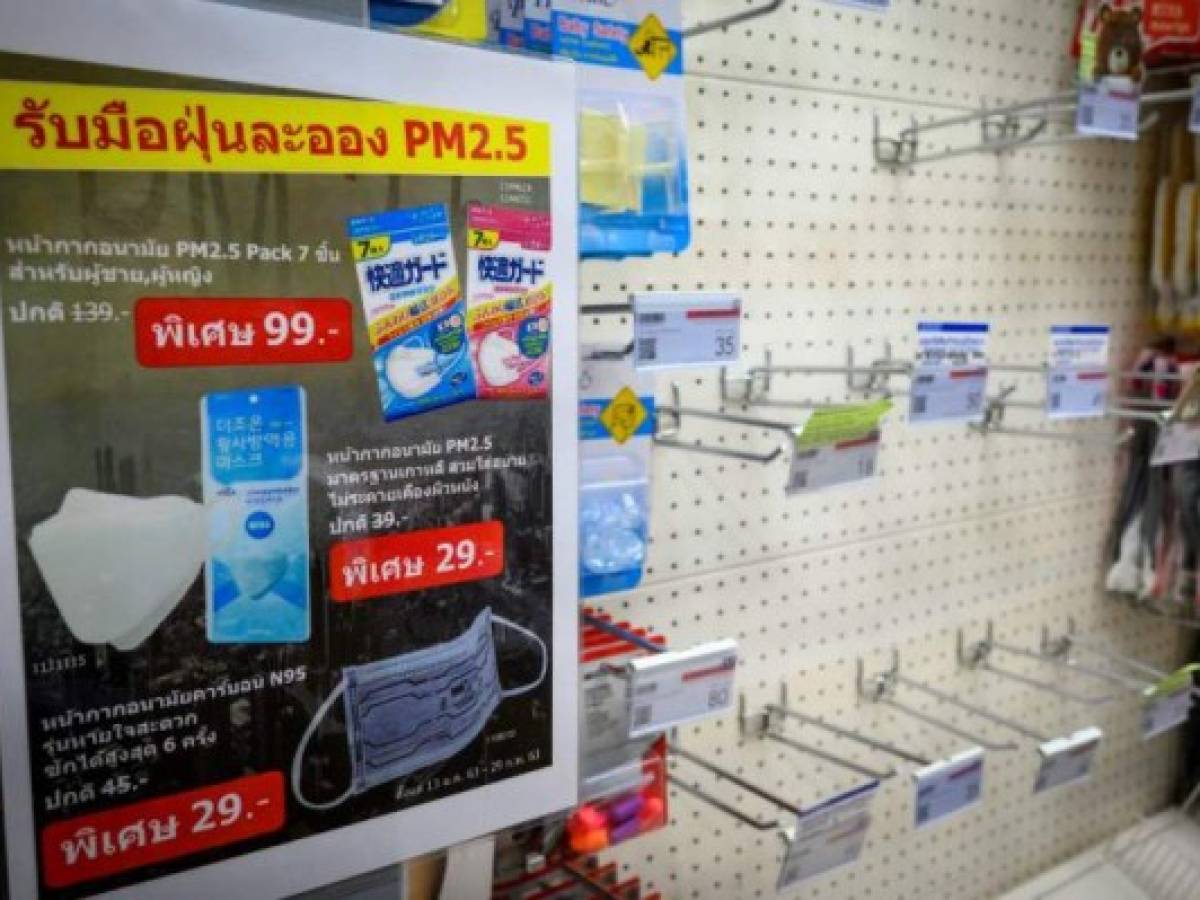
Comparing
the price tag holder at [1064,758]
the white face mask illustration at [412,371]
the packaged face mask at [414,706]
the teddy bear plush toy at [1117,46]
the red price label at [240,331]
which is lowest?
the price tag holder at [1064,758]

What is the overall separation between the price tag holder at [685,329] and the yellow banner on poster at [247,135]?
384mm

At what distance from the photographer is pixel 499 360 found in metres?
0.76

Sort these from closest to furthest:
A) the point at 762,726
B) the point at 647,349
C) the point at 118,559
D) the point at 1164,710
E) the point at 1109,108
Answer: the point at 118,559
the point at 647,349
the point at 1109,108
the point at 762,726
the point at 1164,710

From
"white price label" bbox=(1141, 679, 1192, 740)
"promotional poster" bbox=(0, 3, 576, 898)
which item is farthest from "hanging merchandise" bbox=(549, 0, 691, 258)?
"white price label" bbox=(1141, 679, 1192, 740)

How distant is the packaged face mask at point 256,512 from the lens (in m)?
0.65

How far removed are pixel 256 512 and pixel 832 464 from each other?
823 millimetres

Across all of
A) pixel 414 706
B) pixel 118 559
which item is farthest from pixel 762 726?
pixel 118 559

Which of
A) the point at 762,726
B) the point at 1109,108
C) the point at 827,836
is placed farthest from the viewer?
the point at 762,726

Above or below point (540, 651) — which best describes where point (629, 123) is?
above

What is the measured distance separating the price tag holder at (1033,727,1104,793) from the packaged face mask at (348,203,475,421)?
149 cm

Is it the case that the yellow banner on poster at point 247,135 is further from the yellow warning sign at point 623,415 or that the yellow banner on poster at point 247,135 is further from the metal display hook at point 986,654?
the metal display hook at point 986,654

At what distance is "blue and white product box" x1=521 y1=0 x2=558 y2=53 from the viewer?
898 mm

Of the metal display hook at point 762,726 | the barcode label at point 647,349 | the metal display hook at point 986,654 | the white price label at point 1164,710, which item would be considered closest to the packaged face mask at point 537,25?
the barcode label at point 647,349

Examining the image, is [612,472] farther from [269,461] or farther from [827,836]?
[827,836]
